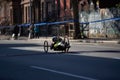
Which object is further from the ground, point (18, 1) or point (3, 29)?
point (18, 1)

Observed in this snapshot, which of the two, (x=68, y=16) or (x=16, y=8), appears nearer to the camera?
(x=68, y=16)

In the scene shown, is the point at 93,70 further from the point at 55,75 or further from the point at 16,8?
the point at 16,8

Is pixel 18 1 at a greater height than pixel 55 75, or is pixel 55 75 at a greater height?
pixel 18 1

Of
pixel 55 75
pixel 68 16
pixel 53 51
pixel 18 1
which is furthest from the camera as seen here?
pixel 18 1

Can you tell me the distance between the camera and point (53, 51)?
2338cm

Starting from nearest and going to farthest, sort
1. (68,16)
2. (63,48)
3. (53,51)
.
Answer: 1. (63,48)
2. (53,51)
3. (68,16)

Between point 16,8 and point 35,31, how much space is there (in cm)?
2056

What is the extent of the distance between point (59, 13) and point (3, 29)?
54.7 feet

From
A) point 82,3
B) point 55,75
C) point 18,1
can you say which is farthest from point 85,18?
point 55,75

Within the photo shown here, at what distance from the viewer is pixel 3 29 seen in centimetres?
6650

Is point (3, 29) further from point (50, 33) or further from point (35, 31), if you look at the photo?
point (35, 31)

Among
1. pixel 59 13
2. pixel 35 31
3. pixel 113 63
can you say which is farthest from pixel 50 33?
pixel 113 63

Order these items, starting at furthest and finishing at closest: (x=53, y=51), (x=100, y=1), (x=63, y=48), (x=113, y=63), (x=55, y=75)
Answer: (x=100, y=1), (x=53, y=51), (x=63, y=48), (x=113, y=63), (x=55, y=75)

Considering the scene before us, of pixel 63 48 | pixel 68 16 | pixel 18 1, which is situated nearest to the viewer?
pixel 63 48
